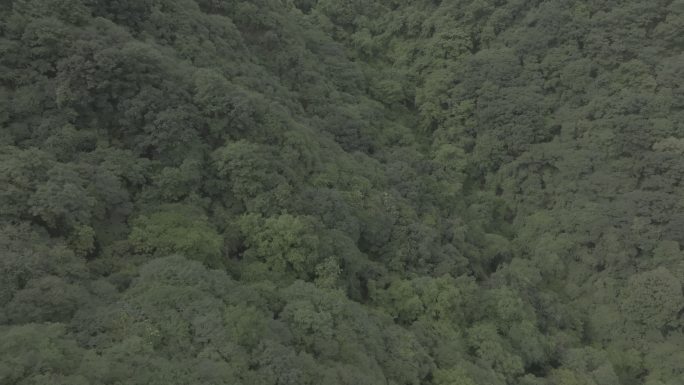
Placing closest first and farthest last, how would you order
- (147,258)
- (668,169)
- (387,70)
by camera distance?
(147,258), (668,169), (387,70)

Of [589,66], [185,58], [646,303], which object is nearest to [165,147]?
[185,58]

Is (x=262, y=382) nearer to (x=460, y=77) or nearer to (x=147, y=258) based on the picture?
(x=147, y=258)

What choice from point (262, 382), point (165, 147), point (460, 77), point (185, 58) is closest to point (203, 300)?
point (262, 382)

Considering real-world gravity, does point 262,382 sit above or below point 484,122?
below

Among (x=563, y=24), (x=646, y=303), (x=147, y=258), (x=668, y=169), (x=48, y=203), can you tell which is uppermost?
(x=563, y=24)

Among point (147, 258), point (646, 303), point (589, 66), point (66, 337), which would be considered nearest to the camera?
point (66, 337)

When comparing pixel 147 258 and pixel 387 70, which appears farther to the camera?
pixel 387 70
